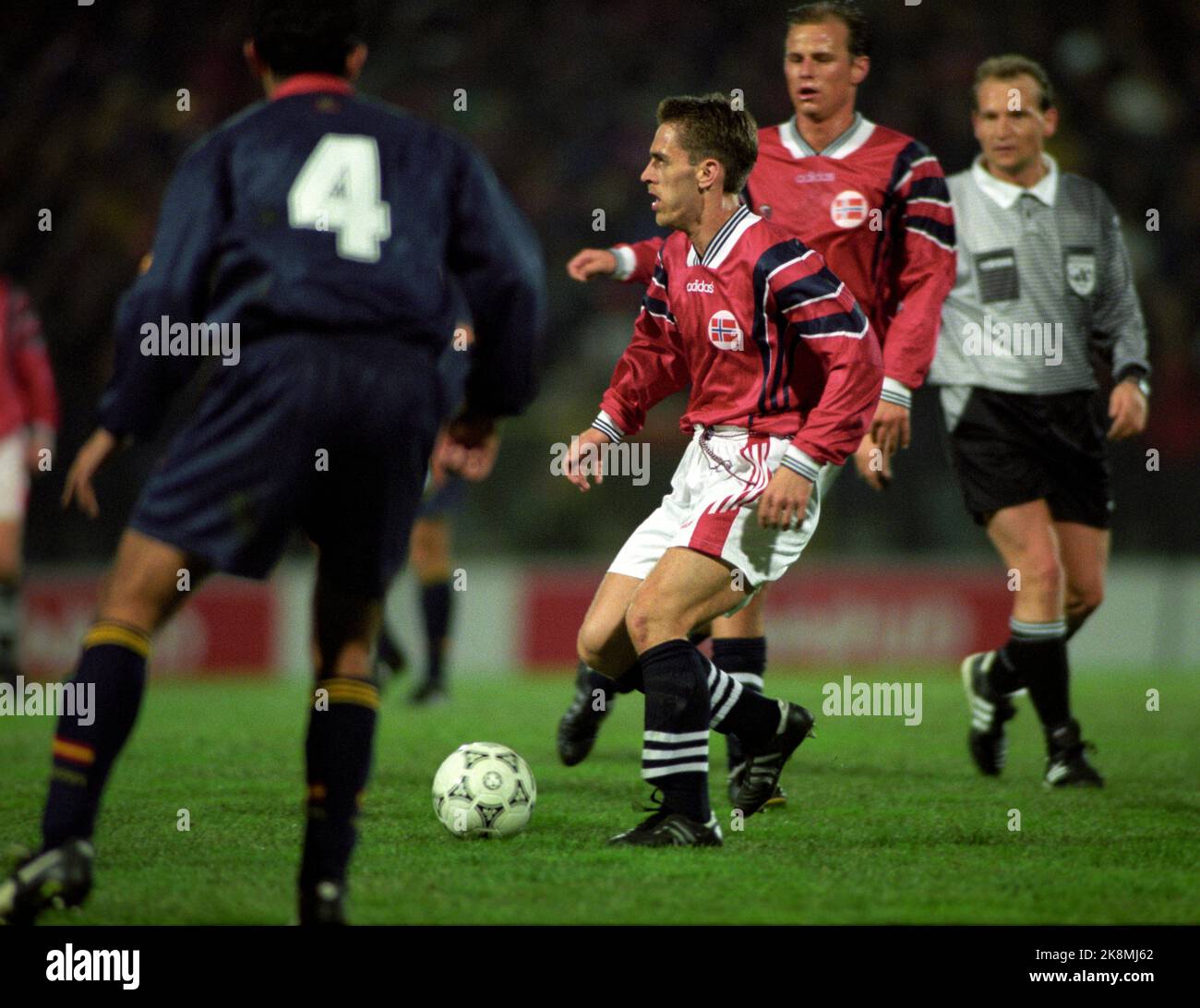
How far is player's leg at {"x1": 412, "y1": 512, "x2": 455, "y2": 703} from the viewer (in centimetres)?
855

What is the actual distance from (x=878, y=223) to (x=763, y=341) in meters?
0.97

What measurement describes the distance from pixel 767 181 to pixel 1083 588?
6.39ft

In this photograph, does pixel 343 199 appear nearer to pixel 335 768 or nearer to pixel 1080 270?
pixel 335 768

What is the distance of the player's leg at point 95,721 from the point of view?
10.3 ft

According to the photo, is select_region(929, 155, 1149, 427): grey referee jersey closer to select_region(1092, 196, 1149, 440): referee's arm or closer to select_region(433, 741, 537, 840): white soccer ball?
select_region(1092, 196, 1149, 440): referee's arm

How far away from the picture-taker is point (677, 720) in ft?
13.5

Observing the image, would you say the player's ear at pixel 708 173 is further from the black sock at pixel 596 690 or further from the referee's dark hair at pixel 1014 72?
the referee's dark hair at pixel 1014 72

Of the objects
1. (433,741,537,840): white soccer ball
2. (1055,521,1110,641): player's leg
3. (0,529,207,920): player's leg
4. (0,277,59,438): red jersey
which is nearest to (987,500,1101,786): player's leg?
(1055,521,1110,641): player's leg

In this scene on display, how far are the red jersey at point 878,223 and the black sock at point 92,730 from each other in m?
2.35

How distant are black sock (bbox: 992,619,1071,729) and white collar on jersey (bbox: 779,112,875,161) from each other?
1.78 metres

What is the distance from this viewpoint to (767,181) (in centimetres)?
519

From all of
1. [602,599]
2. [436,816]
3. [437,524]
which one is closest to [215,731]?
[437,524]

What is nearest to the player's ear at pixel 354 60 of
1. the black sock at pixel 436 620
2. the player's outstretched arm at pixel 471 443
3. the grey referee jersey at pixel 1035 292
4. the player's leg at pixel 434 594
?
the player's outstretched arm at pixel 471 443

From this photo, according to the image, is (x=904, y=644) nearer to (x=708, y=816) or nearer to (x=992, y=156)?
(x=992, y=156)
